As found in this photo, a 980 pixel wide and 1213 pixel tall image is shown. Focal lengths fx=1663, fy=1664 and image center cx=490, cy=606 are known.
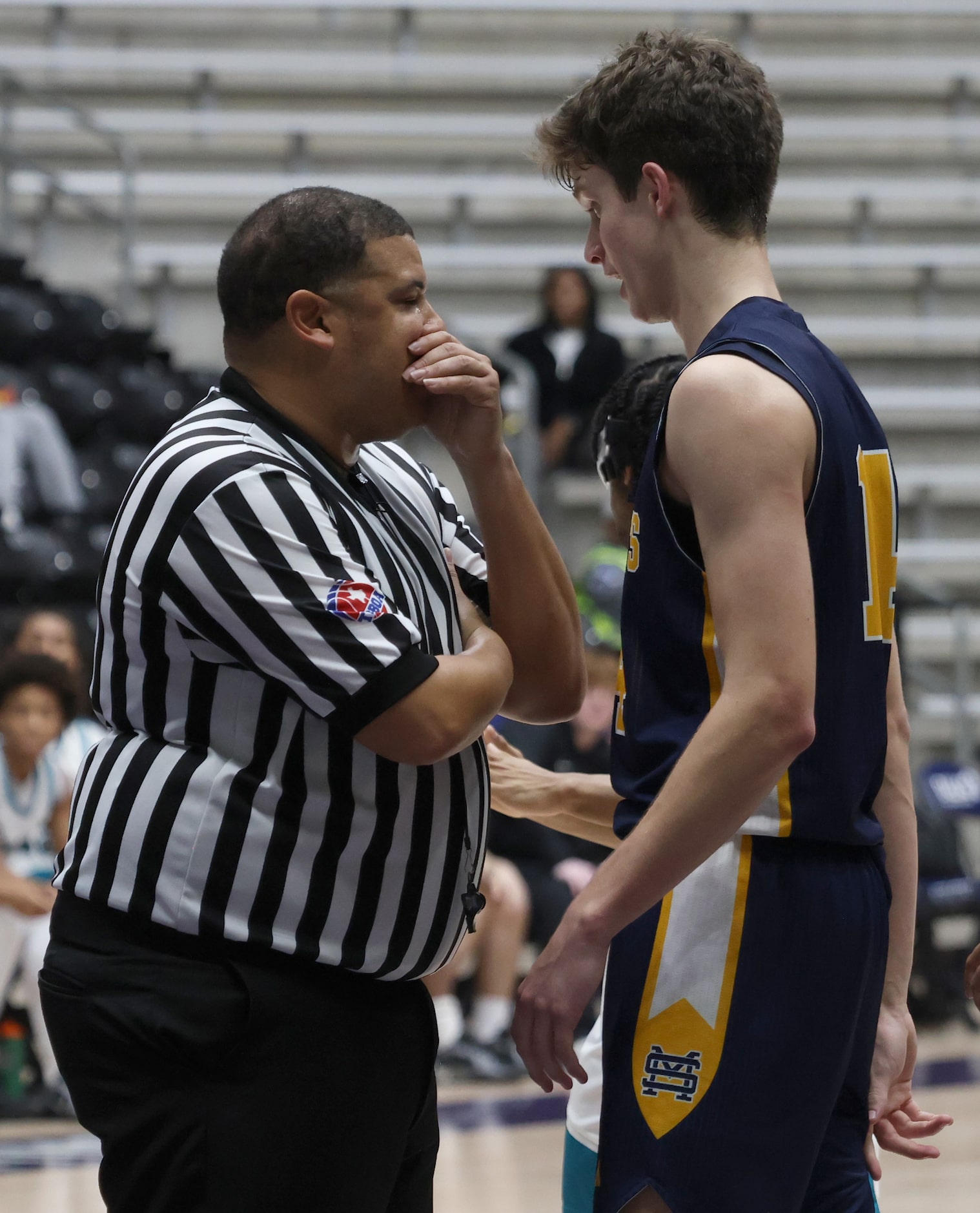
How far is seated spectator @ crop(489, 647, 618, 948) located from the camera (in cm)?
573

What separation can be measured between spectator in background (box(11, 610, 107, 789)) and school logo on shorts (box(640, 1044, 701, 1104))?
4070 mm

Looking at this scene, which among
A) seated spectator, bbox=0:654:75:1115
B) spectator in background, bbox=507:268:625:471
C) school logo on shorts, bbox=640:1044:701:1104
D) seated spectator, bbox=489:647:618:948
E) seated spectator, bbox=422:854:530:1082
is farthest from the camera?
spectator in background, bbox=507:268:625:471

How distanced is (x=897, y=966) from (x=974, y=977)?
0.83ft

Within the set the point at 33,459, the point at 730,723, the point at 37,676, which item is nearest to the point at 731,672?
the point at 730,723

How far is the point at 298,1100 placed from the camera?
5.64 ft

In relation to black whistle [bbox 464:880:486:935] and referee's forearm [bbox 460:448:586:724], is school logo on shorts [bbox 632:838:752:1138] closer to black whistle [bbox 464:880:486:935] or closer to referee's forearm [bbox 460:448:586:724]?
black whistle [bbox 464:880:486:935]

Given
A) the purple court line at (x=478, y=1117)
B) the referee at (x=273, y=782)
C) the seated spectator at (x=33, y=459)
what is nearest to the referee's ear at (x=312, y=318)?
the referee at (x=273, y=782)

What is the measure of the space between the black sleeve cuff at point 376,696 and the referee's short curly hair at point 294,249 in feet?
1.42

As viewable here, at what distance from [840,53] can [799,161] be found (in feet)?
2.59

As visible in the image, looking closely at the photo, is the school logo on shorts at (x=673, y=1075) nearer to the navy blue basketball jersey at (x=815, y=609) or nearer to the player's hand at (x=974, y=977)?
the navy blue basketball jersey at (x=815, y=609)

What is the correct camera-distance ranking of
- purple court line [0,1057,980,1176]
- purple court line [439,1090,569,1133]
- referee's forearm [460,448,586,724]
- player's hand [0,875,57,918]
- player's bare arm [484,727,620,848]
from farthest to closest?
1. player's hand [0,875,57,918]
2. purple court line [439,1090,569,1133]
3. purple court line [0,1057,980,1176]
4. player's bare arm [484,727,620,848]
5. referee's forearm [460,448,586,724]

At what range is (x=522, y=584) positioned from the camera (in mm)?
1919

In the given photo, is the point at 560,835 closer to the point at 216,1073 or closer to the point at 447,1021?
the point at 447,1021

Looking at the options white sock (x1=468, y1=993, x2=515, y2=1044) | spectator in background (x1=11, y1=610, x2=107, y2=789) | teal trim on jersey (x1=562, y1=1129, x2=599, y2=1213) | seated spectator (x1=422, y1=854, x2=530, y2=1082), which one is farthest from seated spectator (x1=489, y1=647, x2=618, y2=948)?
teal trim on jersey (x1=562, y1=1129, x2=599, y2=1213)
